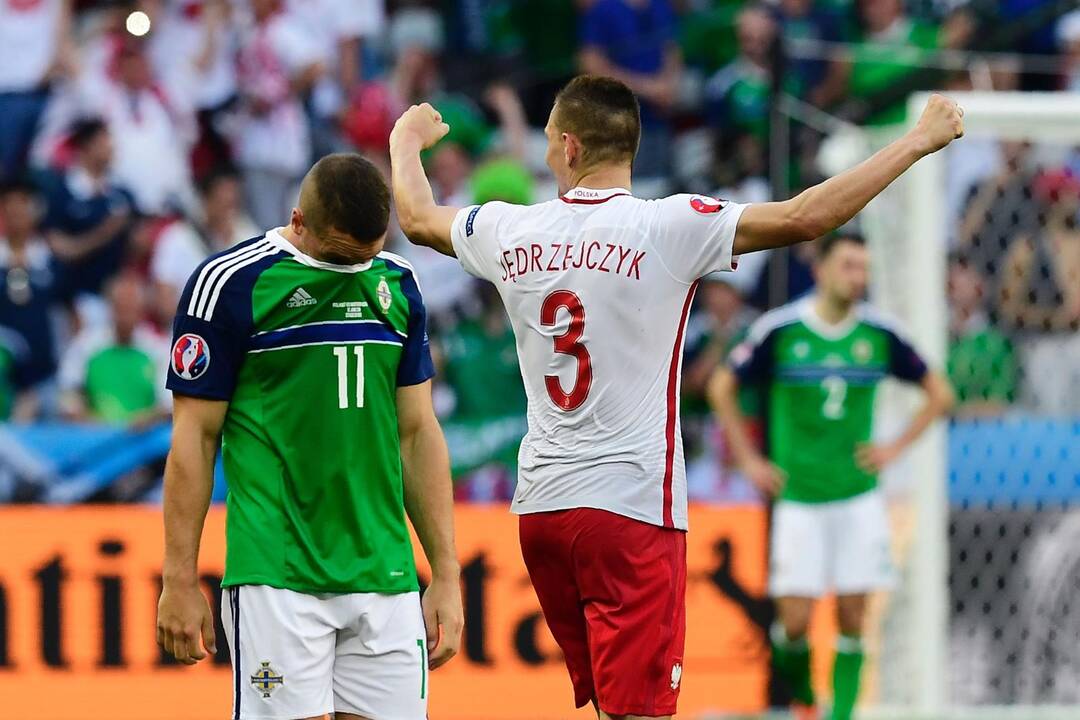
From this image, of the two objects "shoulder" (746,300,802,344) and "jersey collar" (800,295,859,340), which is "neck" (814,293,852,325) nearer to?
"jersey collar" (800,295,859,340)

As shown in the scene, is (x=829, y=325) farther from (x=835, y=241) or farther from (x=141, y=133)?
(x=141, y=133)

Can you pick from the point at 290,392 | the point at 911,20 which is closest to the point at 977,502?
the point at 911,20

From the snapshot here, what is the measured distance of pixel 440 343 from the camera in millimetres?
11688

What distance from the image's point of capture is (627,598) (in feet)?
17.0

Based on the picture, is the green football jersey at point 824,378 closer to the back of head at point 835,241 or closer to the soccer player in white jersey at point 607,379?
the back of head at point 835,241

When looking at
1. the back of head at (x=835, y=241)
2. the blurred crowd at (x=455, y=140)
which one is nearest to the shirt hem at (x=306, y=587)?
the back of head at (x=835, y=241)

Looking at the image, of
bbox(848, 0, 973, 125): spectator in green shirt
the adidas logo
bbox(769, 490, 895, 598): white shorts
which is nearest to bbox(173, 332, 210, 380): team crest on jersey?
the adidas logo

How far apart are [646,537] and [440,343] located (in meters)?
6.59

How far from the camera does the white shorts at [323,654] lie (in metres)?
4.78

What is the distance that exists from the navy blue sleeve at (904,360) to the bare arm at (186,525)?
5.49m

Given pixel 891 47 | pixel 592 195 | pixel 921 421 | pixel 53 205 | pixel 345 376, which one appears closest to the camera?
pixel 345 376

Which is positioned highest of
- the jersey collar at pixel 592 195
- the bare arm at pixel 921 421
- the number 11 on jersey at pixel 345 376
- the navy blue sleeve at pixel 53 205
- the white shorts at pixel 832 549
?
the navy blue sleeve at pixel 53 205

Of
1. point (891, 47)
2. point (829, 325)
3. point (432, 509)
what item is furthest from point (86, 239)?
point (432, 509)

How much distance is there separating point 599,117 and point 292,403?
121 centimetres
